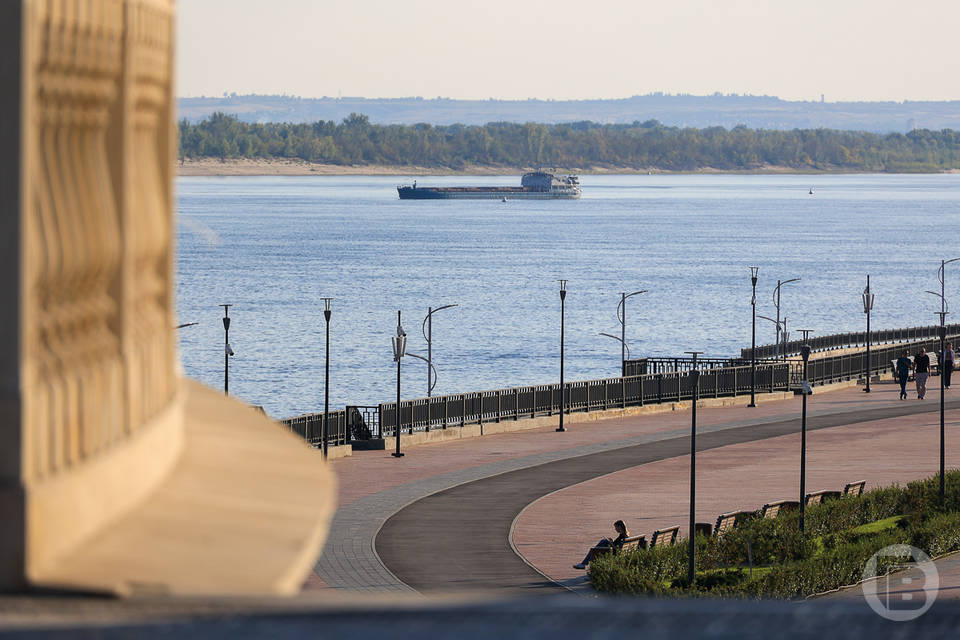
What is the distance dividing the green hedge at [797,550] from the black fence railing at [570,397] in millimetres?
13913

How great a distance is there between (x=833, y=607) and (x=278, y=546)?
165 centimetres

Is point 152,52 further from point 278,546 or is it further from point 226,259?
point 226,259

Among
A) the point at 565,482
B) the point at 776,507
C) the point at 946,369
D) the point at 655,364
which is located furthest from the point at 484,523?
the point at 655,364

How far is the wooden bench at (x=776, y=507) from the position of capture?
2662cm

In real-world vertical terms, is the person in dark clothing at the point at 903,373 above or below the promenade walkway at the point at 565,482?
above

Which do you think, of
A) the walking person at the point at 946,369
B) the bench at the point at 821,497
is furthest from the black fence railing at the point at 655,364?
the bench at the point at 821,497

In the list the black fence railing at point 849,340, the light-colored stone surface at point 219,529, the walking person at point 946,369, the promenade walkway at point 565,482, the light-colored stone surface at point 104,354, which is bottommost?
the promenade walkway at point 565,482

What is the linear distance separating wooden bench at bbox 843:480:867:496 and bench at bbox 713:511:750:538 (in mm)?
3636

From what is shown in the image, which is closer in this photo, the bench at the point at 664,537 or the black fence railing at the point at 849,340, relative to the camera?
the bench at the point at 664,537

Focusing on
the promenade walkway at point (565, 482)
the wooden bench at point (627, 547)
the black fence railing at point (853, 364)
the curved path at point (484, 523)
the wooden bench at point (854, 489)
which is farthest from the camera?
the black fence railing at point (853, 364)

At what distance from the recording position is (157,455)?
16.5 ft

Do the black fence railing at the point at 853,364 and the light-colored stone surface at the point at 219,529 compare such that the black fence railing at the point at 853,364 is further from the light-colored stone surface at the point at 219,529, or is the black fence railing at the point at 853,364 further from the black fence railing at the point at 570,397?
the light-colored stone surface at the point at 219,529

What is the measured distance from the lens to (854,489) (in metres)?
30.8

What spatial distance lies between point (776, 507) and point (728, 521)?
3.94 feet
